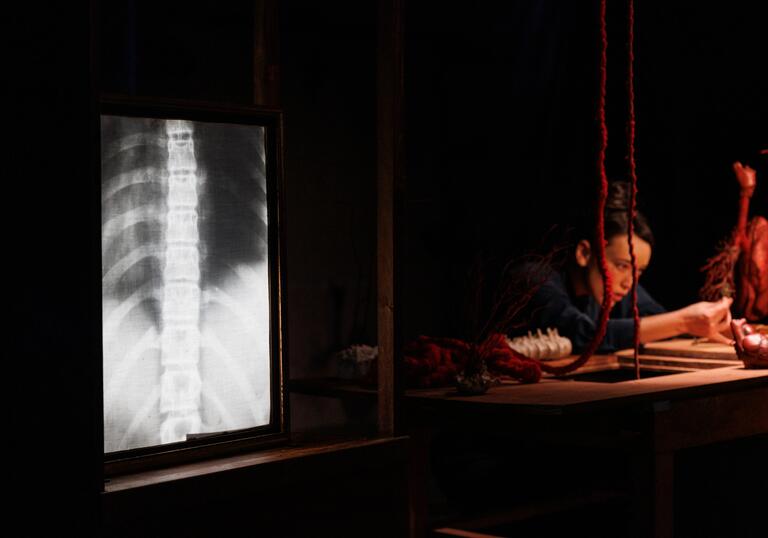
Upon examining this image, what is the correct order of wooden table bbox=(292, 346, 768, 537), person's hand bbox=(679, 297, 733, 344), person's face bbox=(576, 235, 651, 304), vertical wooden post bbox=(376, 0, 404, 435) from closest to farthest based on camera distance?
vertical wooden post bbox=(376, 0, 404, 435) → wooden table bbox=(292, 346, 768, 537) → person's hand bbox=(679, 297, 733, 344) → person's face bbox=(576, 235, 651, 304)

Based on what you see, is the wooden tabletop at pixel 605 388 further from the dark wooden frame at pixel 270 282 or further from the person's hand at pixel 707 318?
the dark wooden frame at pixel 270 282

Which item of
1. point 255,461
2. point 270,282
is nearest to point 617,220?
point 270,282

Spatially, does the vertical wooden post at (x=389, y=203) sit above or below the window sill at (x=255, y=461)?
above

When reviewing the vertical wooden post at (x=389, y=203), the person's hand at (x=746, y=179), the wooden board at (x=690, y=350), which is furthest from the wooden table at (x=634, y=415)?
the person's hand at (x=746, y=179)

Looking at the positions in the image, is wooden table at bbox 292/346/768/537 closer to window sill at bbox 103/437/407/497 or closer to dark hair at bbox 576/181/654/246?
window sill at bbox 103/437/407/497

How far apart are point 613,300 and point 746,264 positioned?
854 millimetres

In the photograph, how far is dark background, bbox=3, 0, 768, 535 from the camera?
4.72 m

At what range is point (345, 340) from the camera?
5.29m

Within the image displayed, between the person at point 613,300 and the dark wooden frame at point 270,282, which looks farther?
the person at point 613,300

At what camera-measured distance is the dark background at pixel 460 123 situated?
4723mm

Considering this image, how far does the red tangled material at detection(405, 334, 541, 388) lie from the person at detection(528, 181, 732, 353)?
0.69 meters

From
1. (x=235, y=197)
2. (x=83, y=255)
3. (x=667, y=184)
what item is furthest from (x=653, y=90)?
(x=83, y=255)

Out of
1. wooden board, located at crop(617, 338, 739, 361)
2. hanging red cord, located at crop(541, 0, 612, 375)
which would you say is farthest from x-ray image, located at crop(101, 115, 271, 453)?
wooden board, located at crop(617, 338, 739, 361)

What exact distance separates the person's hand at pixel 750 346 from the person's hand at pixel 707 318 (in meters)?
0.48
